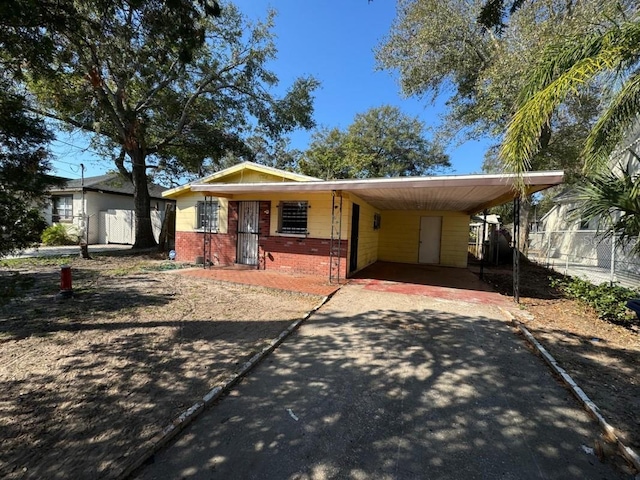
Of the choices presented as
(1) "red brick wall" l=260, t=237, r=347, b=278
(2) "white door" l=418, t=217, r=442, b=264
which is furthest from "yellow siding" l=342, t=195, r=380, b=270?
(2) "white door" l=418, t=217, r=442, b=264

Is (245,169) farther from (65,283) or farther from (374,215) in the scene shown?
(65,283)

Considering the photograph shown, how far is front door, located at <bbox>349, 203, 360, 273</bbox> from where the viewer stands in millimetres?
9151

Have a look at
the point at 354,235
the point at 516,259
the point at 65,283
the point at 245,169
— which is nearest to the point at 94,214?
the point at 245,169

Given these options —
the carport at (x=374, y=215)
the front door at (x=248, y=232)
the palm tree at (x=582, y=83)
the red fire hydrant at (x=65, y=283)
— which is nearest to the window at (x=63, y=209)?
the carport at (x=374, y=215)

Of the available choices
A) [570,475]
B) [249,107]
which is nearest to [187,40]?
[570,475]

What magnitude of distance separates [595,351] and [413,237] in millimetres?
9466

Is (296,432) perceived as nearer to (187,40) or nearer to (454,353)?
(454,353)

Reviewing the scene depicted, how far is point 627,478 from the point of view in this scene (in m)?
1.96

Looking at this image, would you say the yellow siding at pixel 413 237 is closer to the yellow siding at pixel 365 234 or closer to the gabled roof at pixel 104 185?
the yellow siding at pixel 365 234

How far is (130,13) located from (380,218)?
1123cm

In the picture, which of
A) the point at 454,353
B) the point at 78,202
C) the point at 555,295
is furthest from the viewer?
the point at 78,202

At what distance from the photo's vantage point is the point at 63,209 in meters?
17.5

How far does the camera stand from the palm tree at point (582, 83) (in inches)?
139

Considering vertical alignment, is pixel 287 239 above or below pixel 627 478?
above
